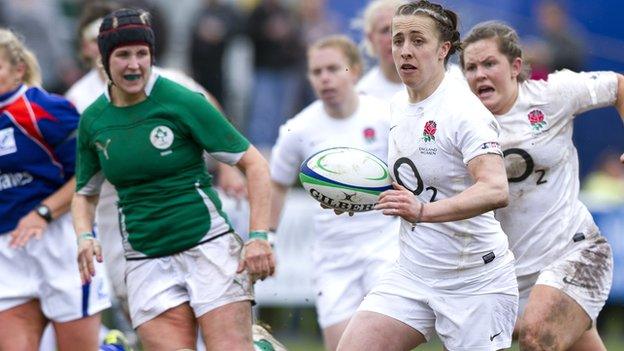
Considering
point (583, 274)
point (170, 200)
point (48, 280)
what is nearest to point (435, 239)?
point (583, 274)

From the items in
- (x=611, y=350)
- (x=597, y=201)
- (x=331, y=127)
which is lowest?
(x=611, y=350)

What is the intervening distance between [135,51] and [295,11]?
8775mm

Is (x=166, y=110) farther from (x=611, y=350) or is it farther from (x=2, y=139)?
(x=611, y=350)

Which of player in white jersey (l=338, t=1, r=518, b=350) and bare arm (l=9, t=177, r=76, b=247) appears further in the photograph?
bare arm (l=9, t=177, r=76, b=247)

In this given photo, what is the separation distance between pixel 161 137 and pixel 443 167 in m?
1.42

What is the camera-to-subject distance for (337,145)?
8.65 meters

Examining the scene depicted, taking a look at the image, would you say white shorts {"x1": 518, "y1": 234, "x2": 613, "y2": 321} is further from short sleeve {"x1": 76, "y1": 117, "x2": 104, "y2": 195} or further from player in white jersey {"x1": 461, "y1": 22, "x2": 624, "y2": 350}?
short sleeve {"x1": 76, "y1": 117, "x2": 104, "y2": 195}

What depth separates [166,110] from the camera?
6.72 metres

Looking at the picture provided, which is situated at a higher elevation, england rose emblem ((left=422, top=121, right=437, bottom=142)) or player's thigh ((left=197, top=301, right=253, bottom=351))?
england rose emblem ((left=422, top=121, right=437, bottom=142))

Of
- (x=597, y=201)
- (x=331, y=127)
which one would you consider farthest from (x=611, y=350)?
(x=331, y=127)

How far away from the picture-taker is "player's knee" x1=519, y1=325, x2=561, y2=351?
269 inches

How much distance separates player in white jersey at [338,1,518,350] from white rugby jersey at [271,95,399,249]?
2.08 m

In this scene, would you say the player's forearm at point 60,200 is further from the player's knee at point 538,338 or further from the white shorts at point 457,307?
the player's knee at point 538,338

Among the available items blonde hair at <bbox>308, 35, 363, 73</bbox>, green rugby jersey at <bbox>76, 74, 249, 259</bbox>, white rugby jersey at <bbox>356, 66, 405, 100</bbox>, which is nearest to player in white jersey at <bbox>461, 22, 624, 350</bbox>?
green rugby jersey at <bbox>76, 74, 249, 259</bbox>
